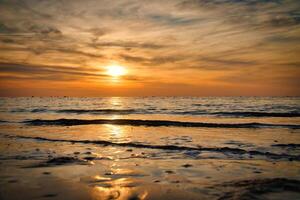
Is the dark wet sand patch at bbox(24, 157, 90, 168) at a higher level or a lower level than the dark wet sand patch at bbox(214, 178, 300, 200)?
lower

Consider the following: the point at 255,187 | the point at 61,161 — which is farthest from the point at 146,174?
the point at 61,161

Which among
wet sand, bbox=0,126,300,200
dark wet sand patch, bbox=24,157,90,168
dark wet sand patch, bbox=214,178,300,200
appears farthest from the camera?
dark wet sand patch, bbox=24,157,90,168

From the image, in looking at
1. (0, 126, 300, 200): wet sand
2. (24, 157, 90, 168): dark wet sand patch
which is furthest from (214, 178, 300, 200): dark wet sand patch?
(24, 157, 90, 168): dark wet sand patch

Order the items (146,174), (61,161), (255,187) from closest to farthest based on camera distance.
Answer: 1. (255,187)
2. (146,174)
3. (61,161)

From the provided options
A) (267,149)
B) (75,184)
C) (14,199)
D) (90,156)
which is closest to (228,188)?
(75,184)

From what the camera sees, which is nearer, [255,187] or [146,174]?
A: [255,187]

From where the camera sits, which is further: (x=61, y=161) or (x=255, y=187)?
(x=61, y=161)

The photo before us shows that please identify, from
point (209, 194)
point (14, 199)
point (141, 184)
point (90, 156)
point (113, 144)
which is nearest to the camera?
point (14, 199)

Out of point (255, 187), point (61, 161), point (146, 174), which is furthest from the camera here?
point (61, 161)

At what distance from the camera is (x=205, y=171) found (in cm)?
728

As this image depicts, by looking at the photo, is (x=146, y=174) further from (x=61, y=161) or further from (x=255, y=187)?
(x=61, y=161)

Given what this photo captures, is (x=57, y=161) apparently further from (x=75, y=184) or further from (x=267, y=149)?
(x=267, y=149)

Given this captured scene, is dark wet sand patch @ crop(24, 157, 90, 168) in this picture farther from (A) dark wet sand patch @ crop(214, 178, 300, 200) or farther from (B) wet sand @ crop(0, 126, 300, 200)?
(A) dark wet sand patch @ crop(214, 178, 300, 200)

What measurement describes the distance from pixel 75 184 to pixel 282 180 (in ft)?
15.4
